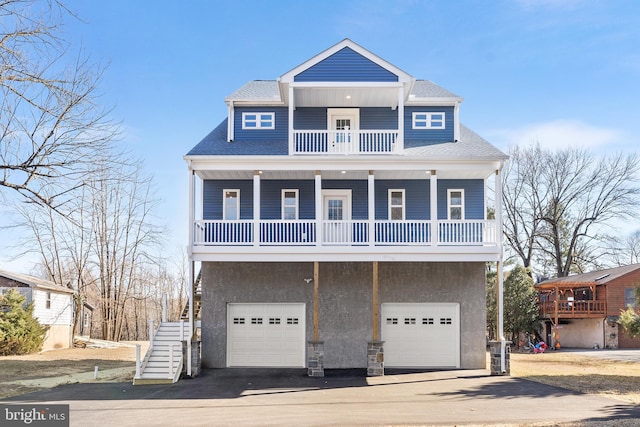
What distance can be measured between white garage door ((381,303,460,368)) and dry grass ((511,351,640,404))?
2256 millimetres

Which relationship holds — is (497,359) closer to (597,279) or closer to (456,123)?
(456,123)

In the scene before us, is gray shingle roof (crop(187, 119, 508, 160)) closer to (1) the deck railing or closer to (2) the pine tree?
(2) the pine tree

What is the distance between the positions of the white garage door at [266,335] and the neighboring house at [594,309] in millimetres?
20507

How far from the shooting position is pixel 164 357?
66.6 ft

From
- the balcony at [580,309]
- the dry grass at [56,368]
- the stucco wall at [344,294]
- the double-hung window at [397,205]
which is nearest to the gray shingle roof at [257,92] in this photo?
the double-hung window at [397,205]

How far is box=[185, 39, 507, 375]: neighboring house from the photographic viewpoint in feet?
68.5

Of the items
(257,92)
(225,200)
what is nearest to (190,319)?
(225,200)

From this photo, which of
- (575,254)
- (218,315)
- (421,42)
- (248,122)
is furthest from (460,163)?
(575,254)

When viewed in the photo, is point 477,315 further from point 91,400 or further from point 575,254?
point 575,254

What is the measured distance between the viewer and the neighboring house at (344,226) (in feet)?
68.5

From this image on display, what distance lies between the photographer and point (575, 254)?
46.7 metres

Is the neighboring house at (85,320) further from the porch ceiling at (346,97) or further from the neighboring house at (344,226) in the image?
the porch ceiling at (346,97)

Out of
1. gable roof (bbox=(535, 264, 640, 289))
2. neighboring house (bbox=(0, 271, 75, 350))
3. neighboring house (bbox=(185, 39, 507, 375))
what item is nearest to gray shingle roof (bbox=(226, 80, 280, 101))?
neighboring house (bbox=(185, 39, 507, 375))

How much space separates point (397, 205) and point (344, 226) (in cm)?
313
